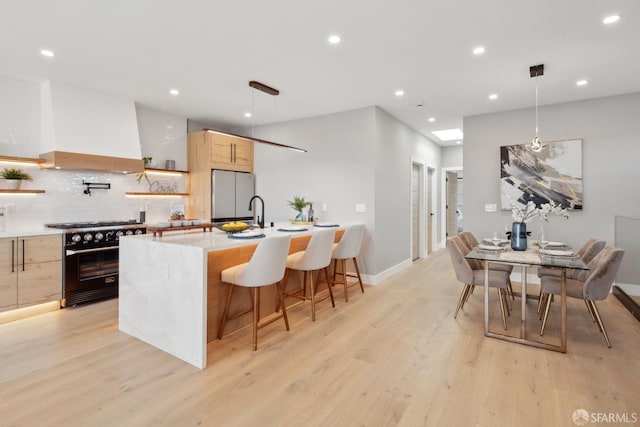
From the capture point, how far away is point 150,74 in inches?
144

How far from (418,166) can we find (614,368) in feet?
16.4

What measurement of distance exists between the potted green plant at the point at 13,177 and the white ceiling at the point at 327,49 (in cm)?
110

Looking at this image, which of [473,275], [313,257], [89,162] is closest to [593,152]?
[473,275]

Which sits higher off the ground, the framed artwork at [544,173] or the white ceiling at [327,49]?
the white ceiling at [327,49]

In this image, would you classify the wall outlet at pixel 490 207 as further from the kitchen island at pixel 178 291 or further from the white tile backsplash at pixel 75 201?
the white tile backsplash at pixel 75 201

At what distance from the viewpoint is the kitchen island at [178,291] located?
242cm

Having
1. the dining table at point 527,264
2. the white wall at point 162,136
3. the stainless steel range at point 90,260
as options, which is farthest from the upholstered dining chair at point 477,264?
the white wall at point 162,136

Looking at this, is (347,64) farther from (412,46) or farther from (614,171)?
(614,171)

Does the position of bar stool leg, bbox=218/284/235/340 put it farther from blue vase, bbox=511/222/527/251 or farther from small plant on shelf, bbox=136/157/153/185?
small plant on shelf, bbox=136/157/153/185

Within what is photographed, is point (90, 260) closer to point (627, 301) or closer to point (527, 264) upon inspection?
point (527, 264)

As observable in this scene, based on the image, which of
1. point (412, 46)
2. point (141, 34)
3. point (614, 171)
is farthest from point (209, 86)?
point (614, 171)

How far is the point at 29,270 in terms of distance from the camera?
350 centimetres

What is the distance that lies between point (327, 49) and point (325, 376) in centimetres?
283

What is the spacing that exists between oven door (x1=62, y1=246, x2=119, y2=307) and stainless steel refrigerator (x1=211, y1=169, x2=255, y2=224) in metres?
1.62
